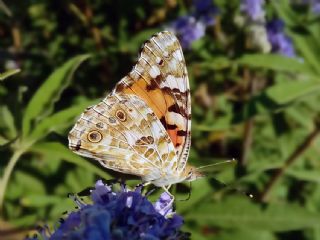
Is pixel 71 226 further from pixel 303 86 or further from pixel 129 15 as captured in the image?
pixel 129 15

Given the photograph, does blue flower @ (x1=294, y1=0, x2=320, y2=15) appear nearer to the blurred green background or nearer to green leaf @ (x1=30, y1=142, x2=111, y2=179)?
the blurred green background

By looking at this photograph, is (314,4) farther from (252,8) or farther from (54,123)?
(54,123)

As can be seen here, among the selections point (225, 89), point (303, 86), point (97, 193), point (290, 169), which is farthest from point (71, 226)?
point (225, 89)

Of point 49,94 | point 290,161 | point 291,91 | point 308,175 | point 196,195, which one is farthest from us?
point 290,161

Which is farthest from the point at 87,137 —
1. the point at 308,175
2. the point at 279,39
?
the point at 279,39

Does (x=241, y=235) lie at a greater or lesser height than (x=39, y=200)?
lesser

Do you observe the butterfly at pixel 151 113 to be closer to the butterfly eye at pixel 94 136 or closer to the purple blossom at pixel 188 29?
the butterfly eye at pixel 94 136

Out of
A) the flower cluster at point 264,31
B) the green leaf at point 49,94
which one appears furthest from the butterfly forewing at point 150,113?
the flower cluster at point 264,31
